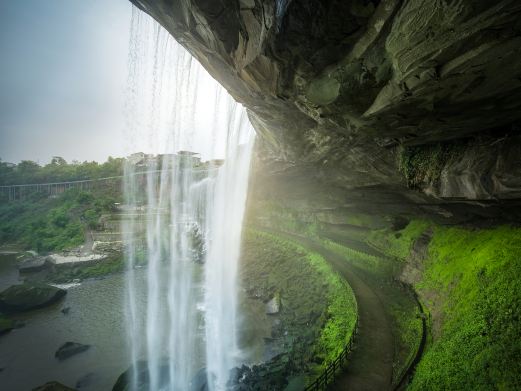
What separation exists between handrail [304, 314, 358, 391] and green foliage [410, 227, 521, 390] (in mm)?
2748

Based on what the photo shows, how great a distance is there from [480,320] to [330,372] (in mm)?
6203

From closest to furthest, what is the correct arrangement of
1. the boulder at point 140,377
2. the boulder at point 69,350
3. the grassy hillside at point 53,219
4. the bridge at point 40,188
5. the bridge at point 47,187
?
the boulder at point 140,377
the boulder at point 69,350
the grassy hillside at point 53,219
the bridge at point 47,187
the bridge at point 40,188

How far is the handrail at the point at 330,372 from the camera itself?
1051 cm

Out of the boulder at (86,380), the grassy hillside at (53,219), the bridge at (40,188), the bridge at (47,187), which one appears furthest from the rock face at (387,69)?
the bridge at (40,188)

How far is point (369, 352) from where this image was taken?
12008mm

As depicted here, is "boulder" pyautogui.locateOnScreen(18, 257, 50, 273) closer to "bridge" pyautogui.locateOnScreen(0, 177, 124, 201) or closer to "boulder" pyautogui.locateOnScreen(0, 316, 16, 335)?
"boulder" pyautogui.locateOnScreen(0, 316, 16, 335)

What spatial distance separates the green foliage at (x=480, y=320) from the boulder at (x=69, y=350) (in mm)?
21949

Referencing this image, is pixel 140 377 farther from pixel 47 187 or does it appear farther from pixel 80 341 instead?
pixel 47 187

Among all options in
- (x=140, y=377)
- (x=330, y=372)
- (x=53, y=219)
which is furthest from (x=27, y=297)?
(x=330, y=372)

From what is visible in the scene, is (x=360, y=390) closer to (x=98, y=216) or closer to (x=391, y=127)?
(x=391, y=127)

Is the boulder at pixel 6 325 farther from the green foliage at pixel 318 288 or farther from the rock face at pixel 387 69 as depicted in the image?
the rock face at pixel 387 69

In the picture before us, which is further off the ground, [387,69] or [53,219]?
[387,69]

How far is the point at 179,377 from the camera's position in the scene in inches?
627

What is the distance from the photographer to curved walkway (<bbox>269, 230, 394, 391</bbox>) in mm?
10500
